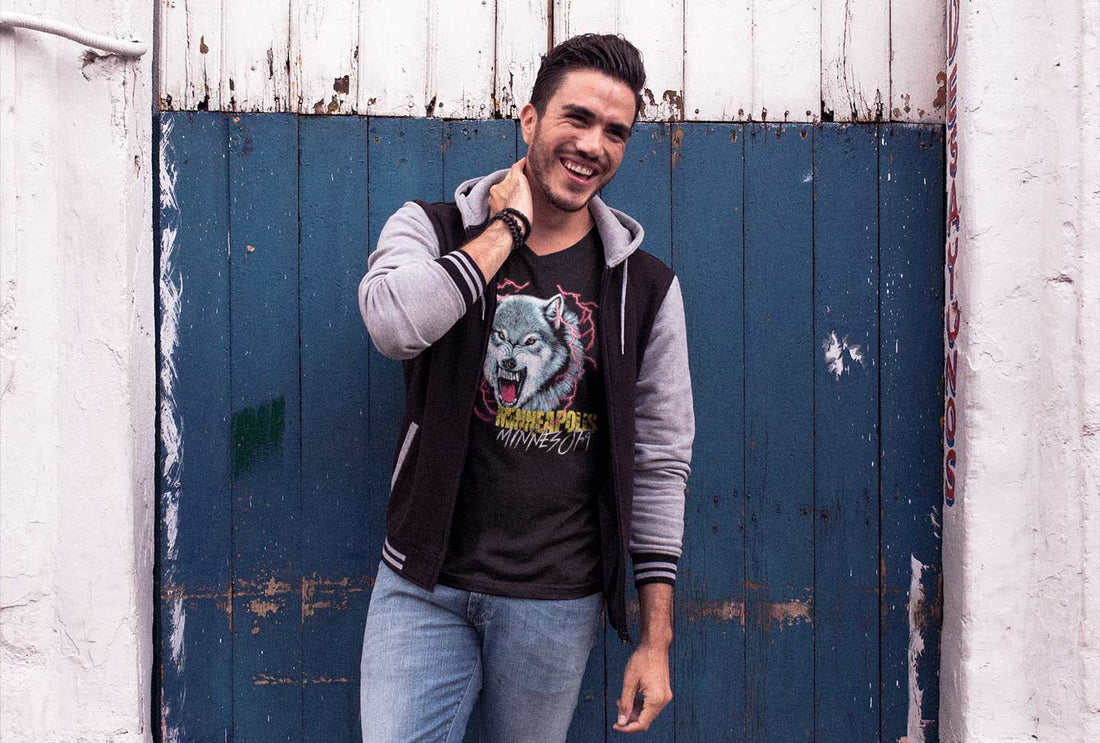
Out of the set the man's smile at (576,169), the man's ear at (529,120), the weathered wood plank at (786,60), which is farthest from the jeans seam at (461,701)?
the weathered wood plank at (786,60)

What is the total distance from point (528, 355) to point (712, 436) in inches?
32.6

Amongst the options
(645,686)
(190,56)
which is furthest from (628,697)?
(190,56)

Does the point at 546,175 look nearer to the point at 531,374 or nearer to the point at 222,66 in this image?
the point at 531,374

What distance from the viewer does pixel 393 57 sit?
2.31 meters

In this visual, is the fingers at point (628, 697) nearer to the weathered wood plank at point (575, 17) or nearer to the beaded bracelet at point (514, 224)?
the beaded bracelet at point (514, 224)

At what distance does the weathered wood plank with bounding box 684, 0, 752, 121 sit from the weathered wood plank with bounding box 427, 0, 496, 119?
56cm

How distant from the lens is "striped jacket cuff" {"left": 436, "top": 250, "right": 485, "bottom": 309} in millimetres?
1616

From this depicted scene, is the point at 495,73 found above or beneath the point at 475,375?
above

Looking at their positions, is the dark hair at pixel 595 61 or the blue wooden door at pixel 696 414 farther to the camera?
the blue wooden door at pixel 696 414

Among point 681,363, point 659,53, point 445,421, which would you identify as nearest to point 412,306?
point 445,421

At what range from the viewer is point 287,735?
91.8 inches

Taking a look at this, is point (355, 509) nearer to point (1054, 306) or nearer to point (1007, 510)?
point (1007, 510)

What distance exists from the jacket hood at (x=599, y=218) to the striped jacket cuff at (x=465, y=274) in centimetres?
23

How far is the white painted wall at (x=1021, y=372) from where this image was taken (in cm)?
208
